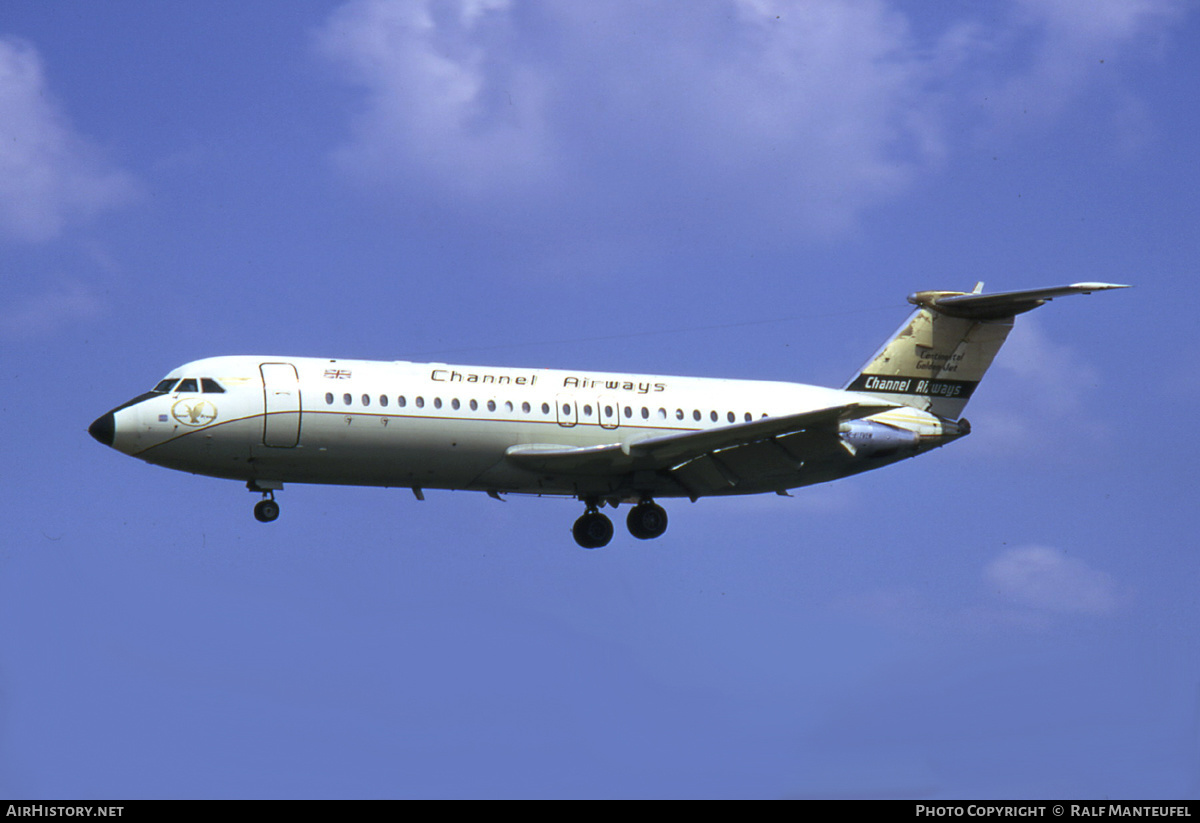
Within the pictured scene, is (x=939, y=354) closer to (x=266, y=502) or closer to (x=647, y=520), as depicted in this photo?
(x=647, y=520)

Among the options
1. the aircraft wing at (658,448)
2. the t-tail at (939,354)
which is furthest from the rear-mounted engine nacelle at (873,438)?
the aircraft wing at (658,448)

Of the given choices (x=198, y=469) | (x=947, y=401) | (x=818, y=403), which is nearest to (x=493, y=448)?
(x=198, y=469)

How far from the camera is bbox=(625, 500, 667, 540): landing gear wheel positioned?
131 feet

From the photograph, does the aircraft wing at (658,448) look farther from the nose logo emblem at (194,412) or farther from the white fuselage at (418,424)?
the nose logo emblem at (194,412)

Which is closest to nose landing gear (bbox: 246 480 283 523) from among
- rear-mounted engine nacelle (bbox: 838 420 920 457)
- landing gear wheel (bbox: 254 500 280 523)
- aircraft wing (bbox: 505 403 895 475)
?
landing gear wheel (bbox: 254 500 280 523)

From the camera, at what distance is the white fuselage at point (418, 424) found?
35.5 m

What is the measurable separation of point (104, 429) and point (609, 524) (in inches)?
498

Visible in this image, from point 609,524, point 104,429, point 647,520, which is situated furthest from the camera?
point 609,524

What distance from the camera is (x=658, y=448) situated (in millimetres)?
37156

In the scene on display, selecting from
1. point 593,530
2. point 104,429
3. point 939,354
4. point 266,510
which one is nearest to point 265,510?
point 266,510

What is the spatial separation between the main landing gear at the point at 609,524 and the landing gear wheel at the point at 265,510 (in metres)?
7.94

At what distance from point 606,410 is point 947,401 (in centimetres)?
1020

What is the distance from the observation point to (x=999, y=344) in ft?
142

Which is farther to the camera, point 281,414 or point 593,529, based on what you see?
point 593,529
